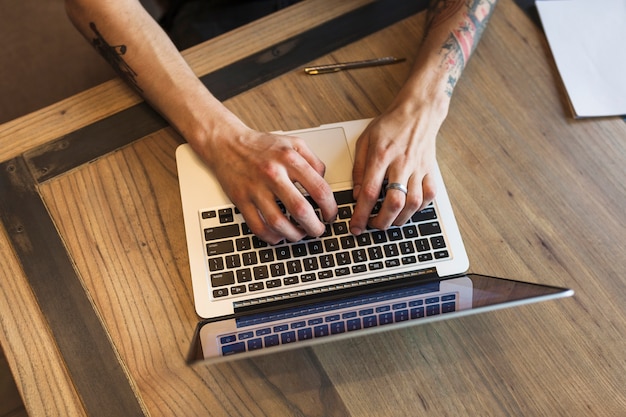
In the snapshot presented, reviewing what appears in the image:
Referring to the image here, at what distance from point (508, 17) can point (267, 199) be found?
1.86ft

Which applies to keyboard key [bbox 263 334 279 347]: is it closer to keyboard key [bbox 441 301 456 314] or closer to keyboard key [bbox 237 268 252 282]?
keyboard key [bbox 237 268 252 282]

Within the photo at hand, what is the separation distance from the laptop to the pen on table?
0.16 metres

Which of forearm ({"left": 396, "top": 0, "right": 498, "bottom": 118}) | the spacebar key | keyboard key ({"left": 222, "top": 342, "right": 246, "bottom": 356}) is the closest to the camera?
keyboard key ({"left": 222, "top": 342, "right": 246, "bottom": 356})

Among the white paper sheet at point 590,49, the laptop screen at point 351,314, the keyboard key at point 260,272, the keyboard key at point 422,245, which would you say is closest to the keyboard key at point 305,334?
the laptop screen at point 351,314

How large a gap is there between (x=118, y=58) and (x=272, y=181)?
32cm

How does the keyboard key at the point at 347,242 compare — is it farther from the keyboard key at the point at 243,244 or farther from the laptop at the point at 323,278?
A: the keyboard key at the point at 243,244

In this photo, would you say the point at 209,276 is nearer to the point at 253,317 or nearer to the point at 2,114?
the point at 253,317

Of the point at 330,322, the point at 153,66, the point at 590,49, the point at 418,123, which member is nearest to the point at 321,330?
the point at 330,322

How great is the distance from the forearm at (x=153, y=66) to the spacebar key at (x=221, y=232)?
13cm

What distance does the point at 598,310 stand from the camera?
2.51 feet

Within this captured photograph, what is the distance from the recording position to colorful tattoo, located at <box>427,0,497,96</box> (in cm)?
88

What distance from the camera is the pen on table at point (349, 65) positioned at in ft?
2.85

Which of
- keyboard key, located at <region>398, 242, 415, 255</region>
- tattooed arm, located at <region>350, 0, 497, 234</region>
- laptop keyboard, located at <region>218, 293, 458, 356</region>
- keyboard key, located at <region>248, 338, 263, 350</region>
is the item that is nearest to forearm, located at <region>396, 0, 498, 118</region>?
tattooed arm, located at <region>350, 0, 497, 234</region>

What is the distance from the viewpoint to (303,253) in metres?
0.73
